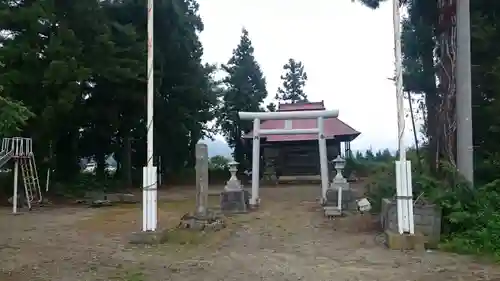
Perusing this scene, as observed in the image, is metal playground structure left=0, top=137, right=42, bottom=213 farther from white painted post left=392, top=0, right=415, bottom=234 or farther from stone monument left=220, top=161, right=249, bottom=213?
white painted post left=392, top=0, right=415, bottom=234

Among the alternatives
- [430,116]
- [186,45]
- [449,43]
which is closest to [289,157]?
[186,45]

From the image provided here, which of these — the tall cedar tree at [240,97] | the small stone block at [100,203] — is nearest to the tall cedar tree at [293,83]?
the tall cedar tree at [240,97]

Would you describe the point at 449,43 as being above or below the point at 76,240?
above

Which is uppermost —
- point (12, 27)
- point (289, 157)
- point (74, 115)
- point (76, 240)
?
point (12, 27)

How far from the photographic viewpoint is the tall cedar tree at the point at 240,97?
27.2 meters

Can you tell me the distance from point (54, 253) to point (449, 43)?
269 inches

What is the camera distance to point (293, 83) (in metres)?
38.1

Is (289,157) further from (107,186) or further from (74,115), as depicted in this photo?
(74,115)

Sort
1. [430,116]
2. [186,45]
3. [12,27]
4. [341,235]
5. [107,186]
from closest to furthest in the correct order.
→ [341,235]
[430,116]
[12,27]
[107,186]
[186,45]

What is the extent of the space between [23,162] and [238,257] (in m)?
9.37

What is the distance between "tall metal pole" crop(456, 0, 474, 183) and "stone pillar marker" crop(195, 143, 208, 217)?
407 cm

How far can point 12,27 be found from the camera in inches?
555

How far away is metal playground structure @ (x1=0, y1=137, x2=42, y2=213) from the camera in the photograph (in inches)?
503

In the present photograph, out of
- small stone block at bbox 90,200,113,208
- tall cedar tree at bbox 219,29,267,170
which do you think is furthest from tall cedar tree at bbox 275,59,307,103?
small stone block at bbox 90,200,113,208
